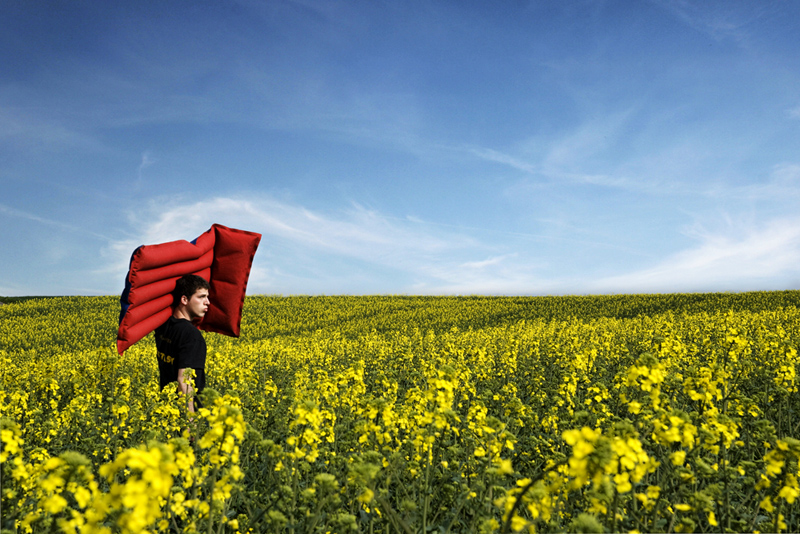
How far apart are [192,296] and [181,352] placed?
880mm

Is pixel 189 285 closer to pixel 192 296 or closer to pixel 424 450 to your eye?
pixel 192 296

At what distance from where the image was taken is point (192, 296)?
621cm

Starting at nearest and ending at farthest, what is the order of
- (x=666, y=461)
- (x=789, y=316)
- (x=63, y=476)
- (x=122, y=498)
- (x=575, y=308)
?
1. (x=122, y=498)
2. (x=63, y=476)
3. (x=666, y=461)
4. (x=789, y=316)
5. (x=575, y=308)

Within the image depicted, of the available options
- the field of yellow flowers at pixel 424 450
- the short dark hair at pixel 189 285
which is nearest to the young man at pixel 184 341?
the short dark hair at pixel 189 285

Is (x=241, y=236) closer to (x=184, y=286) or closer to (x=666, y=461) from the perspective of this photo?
(x=184, y=286)

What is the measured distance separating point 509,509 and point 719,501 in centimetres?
262

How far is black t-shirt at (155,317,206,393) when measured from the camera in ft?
18.6

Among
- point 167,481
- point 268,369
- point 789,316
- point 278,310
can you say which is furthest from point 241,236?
point 278,310

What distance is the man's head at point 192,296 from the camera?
621 cm

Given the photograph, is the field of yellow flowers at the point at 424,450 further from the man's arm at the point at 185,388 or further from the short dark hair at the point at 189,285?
the short dark hair at the point at 189,285

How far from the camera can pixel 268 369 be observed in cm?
1214

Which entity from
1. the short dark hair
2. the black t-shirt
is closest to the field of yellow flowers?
the black t-shirt

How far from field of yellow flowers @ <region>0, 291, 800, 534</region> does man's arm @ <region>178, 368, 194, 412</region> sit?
266mm

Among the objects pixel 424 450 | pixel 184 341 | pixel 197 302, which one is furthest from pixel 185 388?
pixel 424 450
